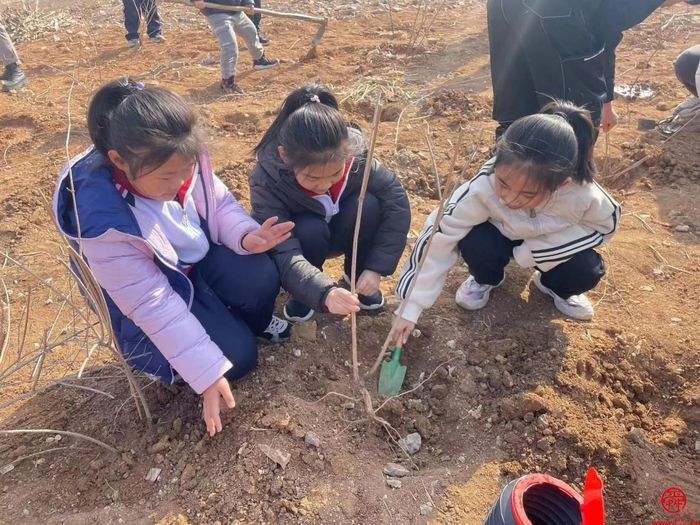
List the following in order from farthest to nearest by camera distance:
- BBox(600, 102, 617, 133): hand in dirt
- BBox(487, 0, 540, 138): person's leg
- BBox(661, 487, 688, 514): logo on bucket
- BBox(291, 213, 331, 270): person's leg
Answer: BBox(600, 102, 617, 133): hand in dirt, BBox(487, 0, 540, 138): person's leg, BBox(291, 213, 331, 270): person's leg, BBox(661, 487, 688, 514): logo on bucket

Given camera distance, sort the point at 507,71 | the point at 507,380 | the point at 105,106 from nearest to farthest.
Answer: the point at 105,106, the point at 507,380, the point at 507,71

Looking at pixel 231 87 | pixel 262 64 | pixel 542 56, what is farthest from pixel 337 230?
pixel 262 64

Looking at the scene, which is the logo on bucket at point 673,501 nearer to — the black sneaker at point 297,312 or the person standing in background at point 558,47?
the black sneaker at point 297,312

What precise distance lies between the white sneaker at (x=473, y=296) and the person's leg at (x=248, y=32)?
12.1 feet

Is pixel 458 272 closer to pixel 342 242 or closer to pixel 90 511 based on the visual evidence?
pixel 342 242

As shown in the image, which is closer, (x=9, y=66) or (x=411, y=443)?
(x=411, y=443)

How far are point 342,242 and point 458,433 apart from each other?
2.68 ft

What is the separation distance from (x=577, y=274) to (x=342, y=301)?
3.03ft

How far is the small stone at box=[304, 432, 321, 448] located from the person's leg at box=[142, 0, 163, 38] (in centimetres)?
563

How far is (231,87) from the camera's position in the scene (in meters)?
4.75

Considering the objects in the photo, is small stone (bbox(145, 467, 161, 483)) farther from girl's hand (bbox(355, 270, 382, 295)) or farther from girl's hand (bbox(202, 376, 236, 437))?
girl's hand (bbox(355, 270, 382, 295))

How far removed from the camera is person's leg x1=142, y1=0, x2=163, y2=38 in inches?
234

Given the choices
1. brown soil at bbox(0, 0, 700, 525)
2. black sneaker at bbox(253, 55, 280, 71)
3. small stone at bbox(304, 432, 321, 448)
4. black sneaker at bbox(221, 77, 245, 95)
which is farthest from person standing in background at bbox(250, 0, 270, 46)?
small stone at bbox(304, 432, 321, 448)

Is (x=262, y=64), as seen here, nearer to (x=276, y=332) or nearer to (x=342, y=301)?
(x=276, y=332)
